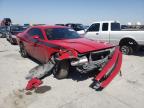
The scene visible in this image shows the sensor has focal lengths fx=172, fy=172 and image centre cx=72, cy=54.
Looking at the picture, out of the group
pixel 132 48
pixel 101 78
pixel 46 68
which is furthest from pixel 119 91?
pixel 132 48

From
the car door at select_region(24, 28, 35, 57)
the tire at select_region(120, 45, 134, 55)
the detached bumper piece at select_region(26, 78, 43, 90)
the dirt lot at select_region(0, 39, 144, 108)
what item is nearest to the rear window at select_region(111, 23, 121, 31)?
the tire at select_region(120, 45, 134, 55)

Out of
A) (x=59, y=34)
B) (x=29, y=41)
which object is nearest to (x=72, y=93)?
(x=59, y=34)

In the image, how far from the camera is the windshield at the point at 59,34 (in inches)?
242

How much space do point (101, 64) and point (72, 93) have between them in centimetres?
131

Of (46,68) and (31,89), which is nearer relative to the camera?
(31,89)

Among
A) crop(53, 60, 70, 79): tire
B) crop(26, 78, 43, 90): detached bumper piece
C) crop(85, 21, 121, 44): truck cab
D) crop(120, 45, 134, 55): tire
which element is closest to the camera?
crop(26, 78, 43, 90): detached bumper piece

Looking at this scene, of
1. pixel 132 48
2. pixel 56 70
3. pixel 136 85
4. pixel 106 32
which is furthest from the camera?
pixel 106 32

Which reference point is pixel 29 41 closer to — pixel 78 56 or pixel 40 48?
pixel 40 48

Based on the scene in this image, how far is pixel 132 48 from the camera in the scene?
887cm

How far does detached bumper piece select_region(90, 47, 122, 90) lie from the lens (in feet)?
14.8

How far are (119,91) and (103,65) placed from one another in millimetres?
951

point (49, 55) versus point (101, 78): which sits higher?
point (49, 55)

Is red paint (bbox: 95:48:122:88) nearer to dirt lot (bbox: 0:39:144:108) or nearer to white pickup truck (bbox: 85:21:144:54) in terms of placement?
dirt lot (bbox: 0:39:144:108)

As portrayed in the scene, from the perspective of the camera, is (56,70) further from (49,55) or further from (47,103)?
(47,103)
